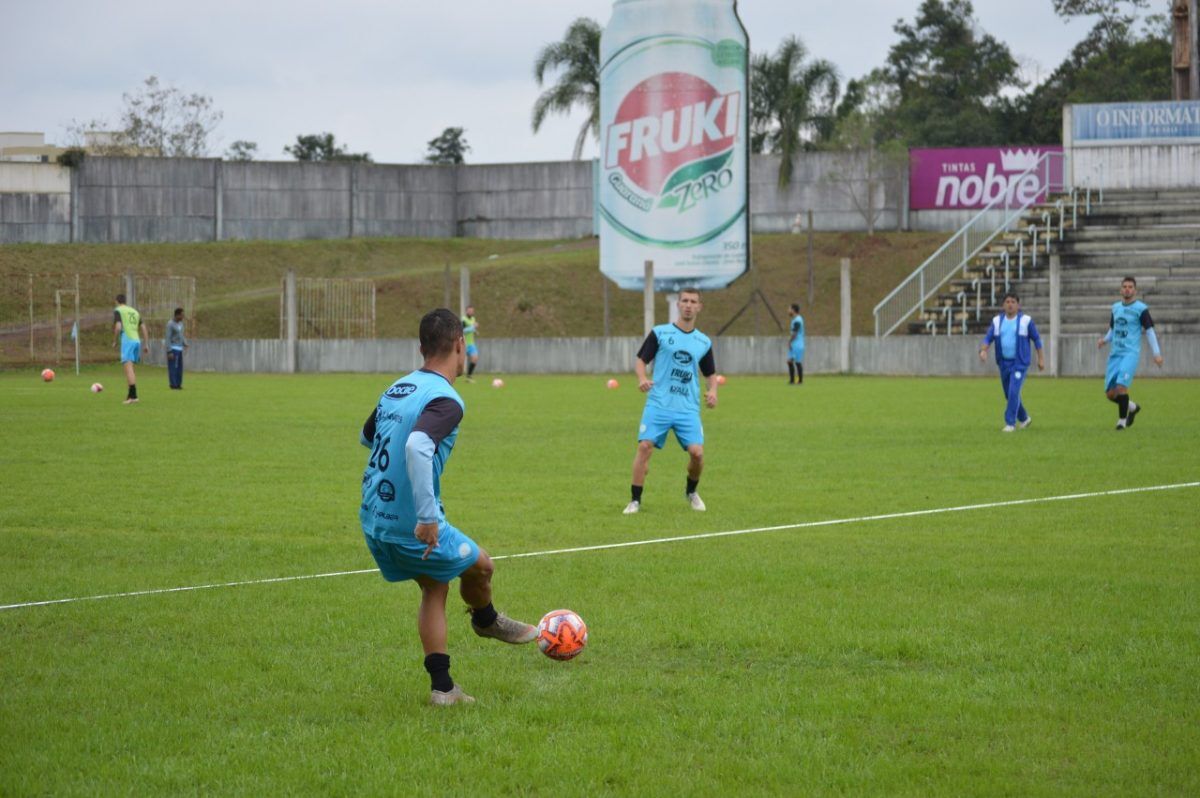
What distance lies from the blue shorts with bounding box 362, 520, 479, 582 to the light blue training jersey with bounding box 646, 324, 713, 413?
264 inches

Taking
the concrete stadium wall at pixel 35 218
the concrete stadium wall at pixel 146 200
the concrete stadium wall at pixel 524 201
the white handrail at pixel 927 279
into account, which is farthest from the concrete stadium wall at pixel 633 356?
the concrete stadium wall at pixel 524 201

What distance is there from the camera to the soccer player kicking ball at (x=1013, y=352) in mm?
21031

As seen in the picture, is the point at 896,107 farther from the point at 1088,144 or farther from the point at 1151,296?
the point at 1151,296

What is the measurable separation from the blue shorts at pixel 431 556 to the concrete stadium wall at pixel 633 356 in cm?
3374

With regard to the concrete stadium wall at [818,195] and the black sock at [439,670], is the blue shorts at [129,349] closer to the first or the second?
the black sock at [439,670]

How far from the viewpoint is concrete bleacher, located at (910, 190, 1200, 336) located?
42438 millimetres

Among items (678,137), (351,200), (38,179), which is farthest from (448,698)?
(351,200)

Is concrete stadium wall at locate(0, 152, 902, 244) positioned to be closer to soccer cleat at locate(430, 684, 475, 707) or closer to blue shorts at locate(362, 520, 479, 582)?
blue shorts at locate(362, 520, 479, 582)

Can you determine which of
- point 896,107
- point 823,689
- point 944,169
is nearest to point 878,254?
point 944,169

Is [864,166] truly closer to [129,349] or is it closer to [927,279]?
[927,279]

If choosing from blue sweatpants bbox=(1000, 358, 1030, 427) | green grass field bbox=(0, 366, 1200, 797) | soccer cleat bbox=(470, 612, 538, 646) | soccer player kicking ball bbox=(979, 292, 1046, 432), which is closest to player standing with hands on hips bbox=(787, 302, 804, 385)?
soccer player kicking ball bbox=(979, 292, 1046, 432)

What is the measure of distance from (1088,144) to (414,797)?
50283mm

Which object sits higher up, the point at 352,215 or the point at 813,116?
the point at 813,116

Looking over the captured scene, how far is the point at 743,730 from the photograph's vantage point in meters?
5.93
